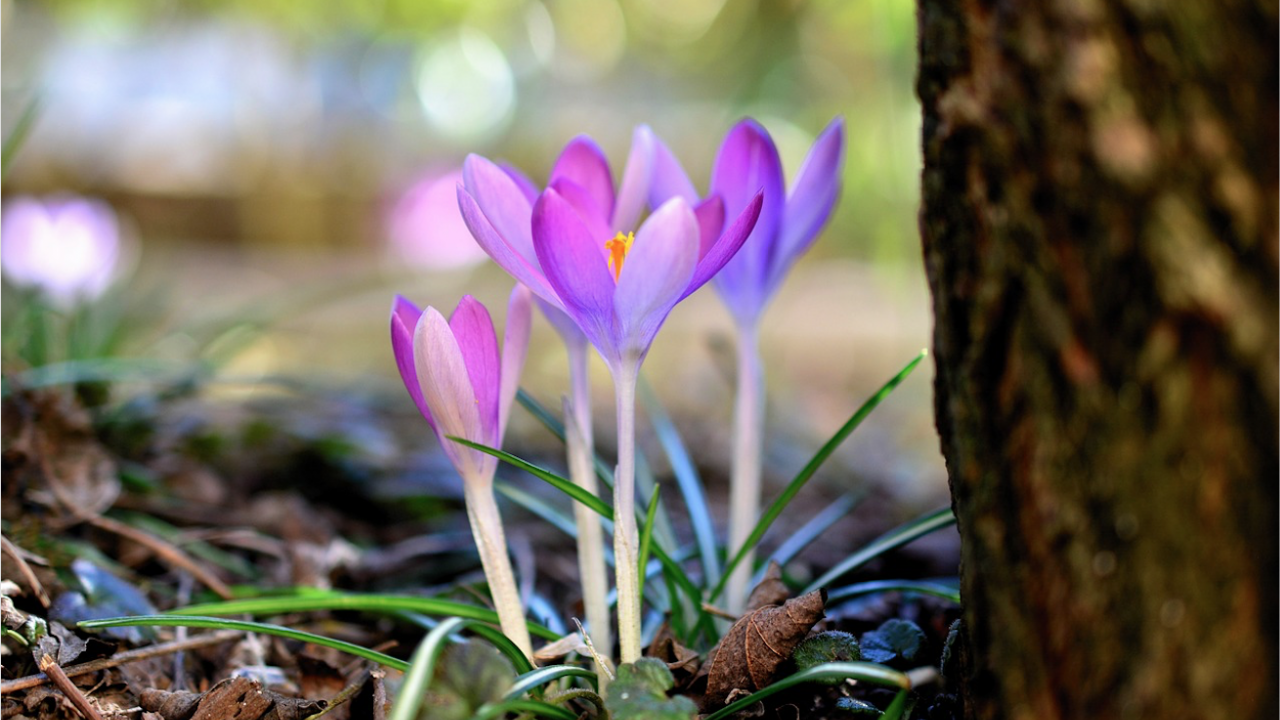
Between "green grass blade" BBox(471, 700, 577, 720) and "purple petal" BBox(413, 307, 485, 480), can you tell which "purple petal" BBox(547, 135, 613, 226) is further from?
"green grass blade" BBox(471, 700, 577, 720)

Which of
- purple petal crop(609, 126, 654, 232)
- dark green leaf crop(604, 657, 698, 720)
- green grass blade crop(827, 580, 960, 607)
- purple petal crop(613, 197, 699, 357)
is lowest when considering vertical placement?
green grass blade crop(827, 580, 960, 607)

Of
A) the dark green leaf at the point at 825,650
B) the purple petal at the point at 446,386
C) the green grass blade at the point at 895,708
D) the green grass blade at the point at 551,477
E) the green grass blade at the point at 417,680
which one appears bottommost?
the dark green leaf at the point at 825,650

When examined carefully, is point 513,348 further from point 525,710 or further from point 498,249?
point 525,710

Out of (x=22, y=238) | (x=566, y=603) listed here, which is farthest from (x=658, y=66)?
(x=566, y=603)

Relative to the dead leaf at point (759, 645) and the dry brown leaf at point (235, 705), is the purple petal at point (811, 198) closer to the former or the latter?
the dead leaf at point (759, 645)

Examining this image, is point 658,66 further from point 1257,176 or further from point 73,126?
point 1257,176

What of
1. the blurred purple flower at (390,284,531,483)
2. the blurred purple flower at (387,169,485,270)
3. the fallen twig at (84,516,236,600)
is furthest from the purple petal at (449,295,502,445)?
the blurred purple flower at (387,169,485,270)

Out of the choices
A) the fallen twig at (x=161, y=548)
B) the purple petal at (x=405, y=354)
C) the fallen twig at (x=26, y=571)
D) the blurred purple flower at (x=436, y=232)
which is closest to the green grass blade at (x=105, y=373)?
the fallen twig at (x=161, y=548)
